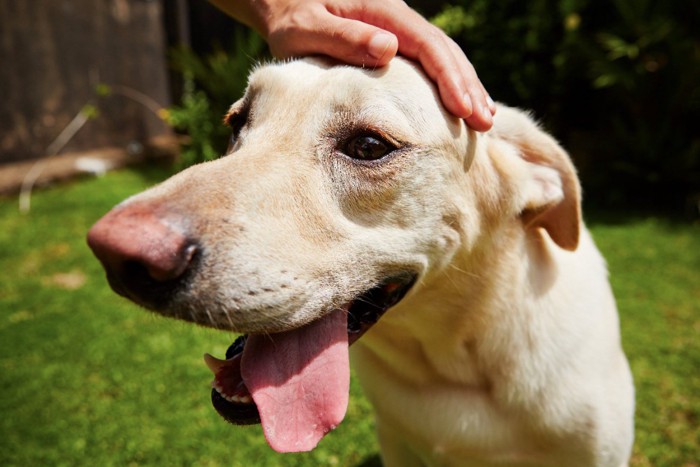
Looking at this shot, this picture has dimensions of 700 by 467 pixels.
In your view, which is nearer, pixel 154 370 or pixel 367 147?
pixel 367 147

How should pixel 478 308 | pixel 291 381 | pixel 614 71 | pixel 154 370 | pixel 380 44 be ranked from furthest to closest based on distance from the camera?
pixel 614 71, pixel 154 370, pixel 478 308, pixel 380 44, pixel 291 381

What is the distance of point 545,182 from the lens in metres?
2.21

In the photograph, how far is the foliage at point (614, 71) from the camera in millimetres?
6332

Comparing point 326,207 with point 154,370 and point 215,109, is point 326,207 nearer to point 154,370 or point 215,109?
point 154,370

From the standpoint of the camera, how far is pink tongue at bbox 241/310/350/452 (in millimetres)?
1677

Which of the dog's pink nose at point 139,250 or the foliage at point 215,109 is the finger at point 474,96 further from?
the foliage at point 215,109

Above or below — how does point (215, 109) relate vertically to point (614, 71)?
below

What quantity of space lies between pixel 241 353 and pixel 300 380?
0.24 meters

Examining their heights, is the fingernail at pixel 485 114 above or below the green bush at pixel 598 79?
above

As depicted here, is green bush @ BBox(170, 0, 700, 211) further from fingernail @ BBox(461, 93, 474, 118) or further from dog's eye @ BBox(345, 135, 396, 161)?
dog's eye @ BBox(345, 135, 396, 161)

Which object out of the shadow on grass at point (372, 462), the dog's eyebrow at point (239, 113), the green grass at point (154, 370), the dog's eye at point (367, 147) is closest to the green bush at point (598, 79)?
the green grass at point (154, 370)

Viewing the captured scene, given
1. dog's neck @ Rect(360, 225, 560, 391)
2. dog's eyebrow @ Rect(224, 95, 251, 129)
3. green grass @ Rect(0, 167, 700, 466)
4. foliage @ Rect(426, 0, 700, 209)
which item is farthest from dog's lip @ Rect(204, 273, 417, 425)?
foliage @ Rect(426, 0, 700, 209)

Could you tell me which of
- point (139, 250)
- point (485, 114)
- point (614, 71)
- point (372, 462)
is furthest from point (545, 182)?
point (614, 71)

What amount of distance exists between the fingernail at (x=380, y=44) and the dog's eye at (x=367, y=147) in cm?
27
